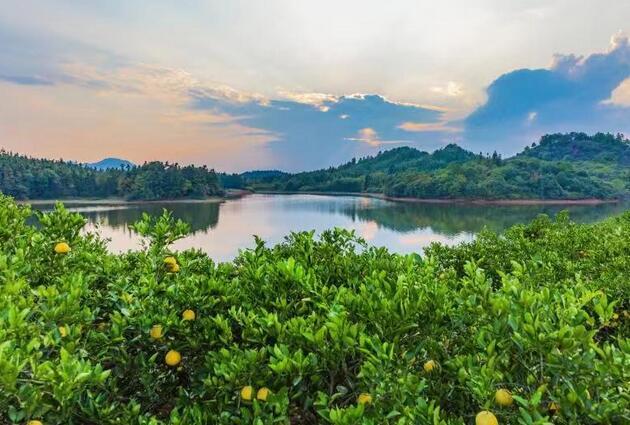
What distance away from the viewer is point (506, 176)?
3061 inches

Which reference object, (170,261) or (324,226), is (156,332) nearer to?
(170,261)

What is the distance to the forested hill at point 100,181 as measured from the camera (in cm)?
6894

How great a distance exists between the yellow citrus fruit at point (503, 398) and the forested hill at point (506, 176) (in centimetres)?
7629

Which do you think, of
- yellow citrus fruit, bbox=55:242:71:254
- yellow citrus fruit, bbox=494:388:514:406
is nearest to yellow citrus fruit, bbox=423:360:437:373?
yellow citrus fruit, bbox=494:388:514:406

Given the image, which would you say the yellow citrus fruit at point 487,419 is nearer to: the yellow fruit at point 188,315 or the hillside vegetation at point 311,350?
the hillside vegetation at point 311,350

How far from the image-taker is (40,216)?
3611 mm

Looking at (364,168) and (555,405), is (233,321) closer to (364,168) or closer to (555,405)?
(555,405)

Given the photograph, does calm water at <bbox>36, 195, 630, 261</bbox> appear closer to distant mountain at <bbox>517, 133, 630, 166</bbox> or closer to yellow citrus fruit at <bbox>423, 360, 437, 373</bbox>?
yellow citrus fruit at <bbox>423, 360, 437, 373</bbox>

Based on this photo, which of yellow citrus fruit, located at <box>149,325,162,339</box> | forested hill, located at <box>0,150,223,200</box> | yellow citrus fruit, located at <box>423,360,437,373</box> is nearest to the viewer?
yellow citrus fruit, located at <box>423,360,437,373</box>

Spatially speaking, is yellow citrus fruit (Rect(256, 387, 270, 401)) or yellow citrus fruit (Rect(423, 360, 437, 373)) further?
yellow citrus fruit (Rect(423, 360, 437, 373))

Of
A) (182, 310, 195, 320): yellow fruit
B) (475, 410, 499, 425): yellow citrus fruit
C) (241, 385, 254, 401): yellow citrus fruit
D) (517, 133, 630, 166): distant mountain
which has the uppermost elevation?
(517, 133, 630, 166): distant mountain

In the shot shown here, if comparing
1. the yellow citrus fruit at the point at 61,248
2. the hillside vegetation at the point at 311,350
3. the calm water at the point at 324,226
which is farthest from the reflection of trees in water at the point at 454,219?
the hillside vegetation at the point at 311,350

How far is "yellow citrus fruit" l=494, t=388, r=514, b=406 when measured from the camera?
5.16 feet

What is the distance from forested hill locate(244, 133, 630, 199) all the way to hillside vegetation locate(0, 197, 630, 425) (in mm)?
75879
